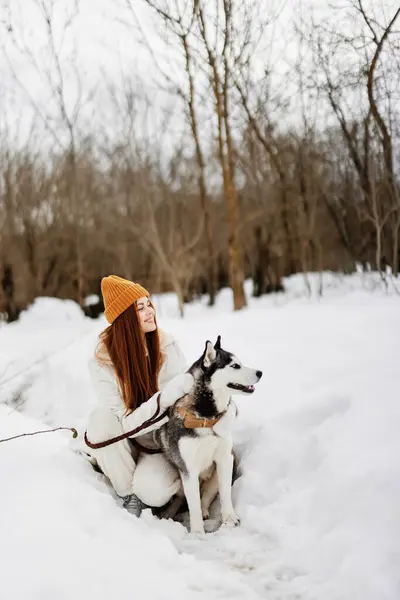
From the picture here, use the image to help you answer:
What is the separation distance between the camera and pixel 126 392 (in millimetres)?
3184

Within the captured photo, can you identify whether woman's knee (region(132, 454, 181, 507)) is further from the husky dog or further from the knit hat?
the knit hat

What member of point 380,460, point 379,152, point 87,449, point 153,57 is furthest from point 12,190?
point 380,460

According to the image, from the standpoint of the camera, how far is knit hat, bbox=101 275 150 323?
313 centimetres

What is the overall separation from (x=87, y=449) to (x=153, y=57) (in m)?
11.8

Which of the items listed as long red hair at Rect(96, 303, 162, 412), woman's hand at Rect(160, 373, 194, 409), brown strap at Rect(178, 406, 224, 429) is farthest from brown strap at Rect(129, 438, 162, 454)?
woman's hand at Rect(160, 373, 194, 409)

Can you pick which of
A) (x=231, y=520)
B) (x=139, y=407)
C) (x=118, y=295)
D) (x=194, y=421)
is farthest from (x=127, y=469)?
(x=118, y=295)

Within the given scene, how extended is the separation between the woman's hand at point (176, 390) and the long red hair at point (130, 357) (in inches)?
14.9

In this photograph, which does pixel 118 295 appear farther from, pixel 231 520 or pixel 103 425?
pixel 231 520

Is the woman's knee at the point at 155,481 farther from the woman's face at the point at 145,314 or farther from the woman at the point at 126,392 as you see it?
the woman's face at the point at 145,314

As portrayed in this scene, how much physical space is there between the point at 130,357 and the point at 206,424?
0.66 meters

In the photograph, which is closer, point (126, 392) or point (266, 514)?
point (266, 514)

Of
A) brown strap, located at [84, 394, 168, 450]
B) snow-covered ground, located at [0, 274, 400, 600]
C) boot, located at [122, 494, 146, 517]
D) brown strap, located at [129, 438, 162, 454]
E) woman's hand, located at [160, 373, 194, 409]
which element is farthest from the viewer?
brown strap, located at [129, 438, 162, 454]

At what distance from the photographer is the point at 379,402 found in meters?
3.39

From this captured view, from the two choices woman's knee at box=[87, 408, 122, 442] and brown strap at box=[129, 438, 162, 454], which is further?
brown strap at box=[129, 438, 162, 454]
